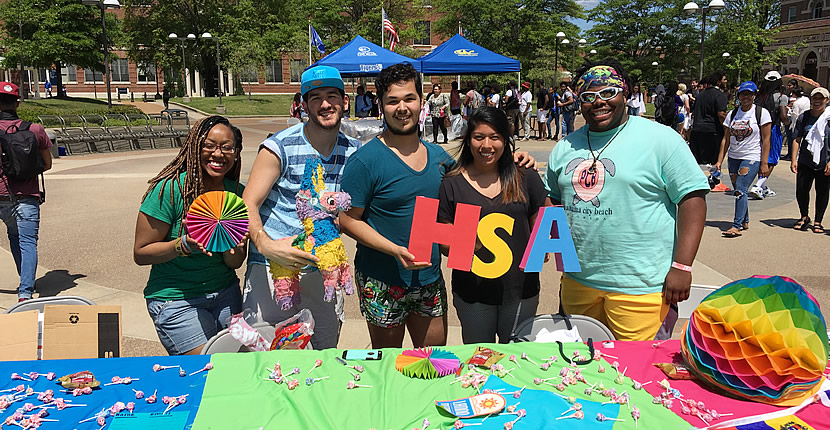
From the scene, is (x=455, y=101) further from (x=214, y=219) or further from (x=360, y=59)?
(x=214, y=219)

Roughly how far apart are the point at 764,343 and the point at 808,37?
58.7 meters

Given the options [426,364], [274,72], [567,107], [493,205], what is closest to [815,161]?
[493,205]

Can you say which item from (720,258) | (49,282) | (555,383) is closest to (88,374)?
(555,383)

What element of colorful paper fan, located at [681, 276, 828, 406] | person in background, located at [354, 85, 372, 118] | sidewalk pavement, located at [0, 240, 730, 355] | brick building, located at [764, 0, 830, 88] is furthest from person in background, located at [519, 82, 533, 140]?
brick building, located at [764, 0, 830, 88]

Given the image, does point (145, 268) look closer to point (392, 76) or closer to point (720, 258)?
point (392, 76)

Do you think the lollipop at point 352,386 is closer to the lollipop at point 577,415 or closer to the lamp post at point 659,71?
the lollipop at point 577,415

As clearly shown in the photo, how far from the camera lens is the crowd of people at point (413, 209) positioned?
302 centimetres

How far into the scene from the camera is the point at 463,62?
16.9m

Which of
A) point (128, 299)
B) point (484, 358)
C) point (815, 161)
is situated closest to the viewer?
point (484, 358)

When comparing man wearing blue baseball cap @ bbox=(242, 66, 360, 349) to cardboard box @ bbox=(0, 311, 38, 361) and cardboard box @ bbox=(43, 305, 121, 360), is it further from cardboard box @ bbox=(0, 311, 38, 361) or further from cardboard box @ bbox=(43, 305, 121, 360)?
cardboard box @ bbox=(0, 311, 38, 361)

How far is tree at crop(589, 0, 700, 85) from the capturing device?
60.1m

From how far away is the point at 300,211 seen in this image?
9.87ft

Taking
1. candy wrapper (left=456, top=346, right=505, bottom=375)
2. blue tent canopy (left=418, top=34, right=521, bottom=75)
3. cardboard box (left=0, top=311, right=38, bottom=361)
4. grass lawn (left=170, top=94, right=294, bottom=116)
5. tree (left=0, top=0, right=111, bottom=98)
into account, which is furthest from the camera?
tree (left=0, top=0, right=111, bottom=98)

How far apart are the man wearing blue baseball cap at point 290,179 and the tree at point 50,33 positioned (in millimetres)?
42887
